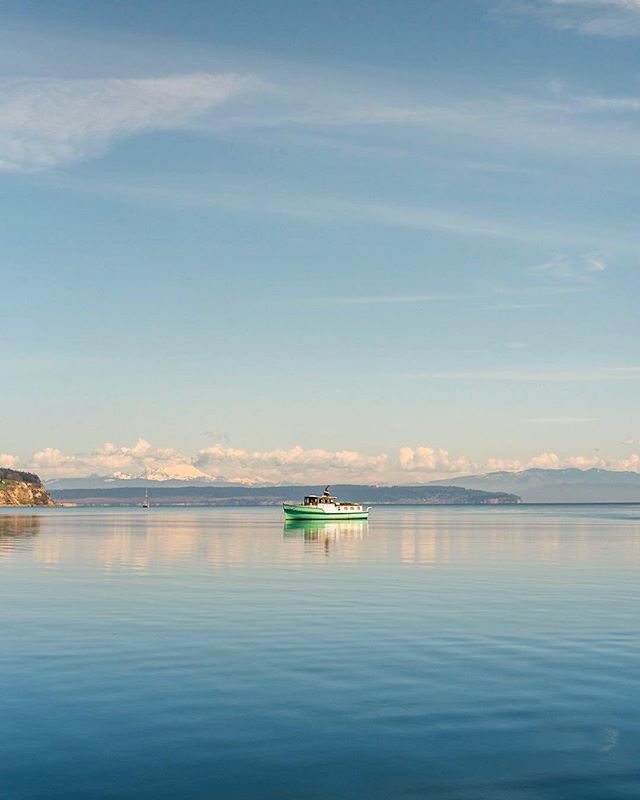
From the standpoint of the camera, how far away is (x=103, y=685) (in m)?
30.8

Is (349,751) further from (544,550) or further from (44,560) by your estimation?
(544,550)

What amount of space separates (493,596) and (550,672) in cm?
2608

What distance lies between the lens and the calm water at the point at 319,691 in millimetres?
20938

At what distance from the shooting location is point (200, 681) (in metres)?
31.7

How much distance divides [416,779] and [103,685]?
1390 centimetres

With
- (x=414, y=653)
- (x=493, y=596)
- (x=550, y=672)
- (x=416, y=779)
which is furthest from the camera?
(x=493, y=596)

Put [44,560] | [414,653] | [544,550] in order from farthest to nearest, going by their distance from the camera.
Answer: [544,550], [44,560], [414,653]

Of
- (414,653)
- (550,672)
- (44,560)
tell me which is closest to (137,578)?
(44,560)

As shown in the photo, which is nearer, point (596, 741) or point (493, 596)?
point (596, 741)

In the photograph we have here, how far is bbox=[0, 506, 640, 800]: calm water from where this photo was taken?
2094 centimetres

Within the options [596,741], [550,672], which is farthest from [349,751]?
[550,672]

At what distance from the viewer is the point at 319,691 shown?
98.2 ft

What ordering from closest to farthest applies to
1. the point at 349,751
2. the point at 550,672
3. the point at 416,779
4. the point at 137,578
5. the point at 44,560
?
1. the point at 416,779
2. the point at 349,751
3. the point at 550,672
4. the point at 137,578
5. the point at 44,560

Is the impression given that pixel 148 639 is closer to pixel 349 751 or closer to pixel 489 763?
pixel 349 751
